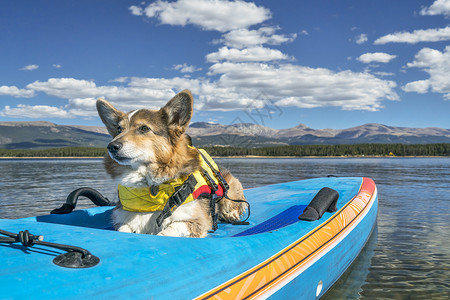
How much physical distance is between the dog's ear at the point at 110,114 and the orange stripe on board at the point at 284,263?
2216 mm

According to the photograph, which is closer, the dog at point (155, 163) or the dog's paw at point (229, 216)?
the dog at point (155, 163)

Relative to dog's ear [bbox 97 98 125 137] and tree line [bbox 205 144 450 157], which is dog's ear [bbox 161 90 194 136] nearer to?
dog's ear [bbox 97 98 125 137]

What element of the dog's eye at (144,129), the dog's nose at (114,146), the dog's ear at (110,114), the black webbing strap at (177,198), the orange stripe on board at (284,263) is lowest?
the orange stripe on board at (284,263)

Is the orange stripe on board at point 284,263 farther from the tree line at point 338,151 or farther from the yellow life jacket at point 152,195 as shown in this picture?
the tree line at point 338,151

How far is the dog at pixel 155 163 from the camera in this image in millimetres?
3699

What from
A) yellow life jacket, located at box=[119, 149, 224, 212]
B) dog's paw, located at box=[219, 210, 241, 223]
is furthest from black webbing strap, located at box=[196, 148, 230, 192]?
yellow life jacket, located at box=[119, 149, 224, 212]

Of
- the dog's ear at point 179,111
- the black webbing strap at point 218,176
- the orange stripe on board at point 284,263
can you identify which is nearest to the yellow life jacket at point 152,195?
the dog's ear at point 179,111

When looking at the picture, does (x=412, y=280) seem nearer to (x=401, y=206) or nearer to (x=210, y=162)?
(x=210, y=162)

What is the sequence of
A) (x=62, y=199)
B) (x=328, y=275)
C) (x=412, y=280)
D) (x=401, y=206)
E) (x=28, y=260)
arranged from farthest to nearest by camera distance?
1. (x=62, y=199)
2. (x=401, y=206)
3. (x=412, y=280)
4. (x=328, y=275)
5. (x=28, y=260)

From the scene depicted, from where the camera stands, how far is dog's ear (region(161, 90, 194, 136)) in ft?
12.2

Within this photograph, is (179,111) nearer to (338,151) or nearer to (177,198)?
(177,198)

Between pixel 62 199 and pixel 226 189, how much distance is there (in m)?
12.3

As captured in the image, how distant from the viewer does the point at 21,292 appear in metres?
2.04

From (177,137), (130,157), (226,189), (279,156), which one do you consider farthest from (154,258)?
(279,156)
